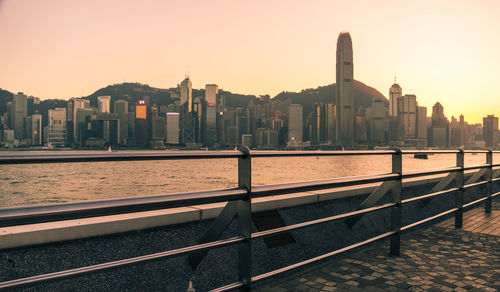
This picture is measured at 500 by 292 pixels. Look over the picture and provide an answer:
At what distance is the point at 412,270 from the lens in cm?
392

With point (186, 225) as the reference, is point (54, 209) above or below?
above

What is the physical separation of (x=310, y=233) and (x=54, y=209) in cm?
385

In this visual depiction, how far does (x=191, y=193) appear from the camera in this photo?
240cm

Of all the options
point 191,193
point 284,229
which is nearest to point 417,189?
point 284,229

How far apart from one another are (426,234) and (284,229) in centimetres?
367

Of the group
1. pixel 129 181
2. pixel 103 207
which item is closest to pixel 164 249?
pixel 103 207

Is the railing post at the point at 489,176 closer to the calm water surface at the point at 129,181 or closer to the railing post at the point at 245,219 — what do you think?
the railing post at the point at 245,219

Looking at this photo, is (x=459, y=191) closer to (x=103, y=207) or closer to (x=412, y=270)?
(x=412, y=270)

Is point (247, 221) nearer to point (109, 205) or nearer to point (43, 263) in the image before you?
point (109, 205)

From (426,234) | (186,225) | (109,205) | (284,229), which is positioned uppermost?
(109,205)

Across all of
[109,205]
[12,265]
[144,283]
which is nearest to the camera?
[109,205]

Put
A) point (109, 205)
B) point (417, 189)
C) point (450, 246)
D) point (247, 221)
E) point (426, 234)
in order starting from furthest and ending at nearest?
point (417, 189), point (426, 234), point (450, 246), point (247, 221), point (109, 205)

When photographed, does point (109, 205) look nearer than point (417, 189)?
Yes

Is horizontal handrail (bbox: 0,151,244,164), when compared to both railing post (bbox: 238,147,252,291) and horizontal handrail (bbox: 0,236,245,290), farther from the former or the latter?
horizontal handrail (bbox: 0,236,245,290)
